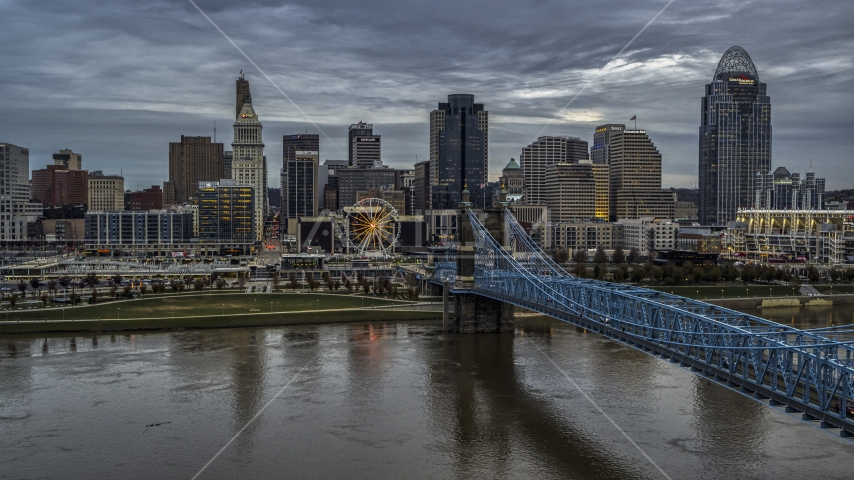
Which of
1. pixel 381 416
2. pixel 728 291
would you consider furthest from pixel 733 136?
pixel 381 416

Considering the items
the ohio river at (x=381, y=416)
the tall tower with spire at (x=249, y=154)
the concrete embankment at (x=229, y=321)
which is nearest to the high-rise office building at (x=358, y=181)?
the tall tower with spire at (x=249, y=154)

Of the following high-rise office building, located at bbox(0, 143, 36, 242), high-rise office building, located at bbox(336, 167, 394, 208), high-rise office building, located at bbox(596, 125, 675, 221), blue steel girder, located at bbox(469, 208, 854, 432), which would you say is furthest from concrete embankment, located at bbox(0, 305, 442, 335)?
high-rise office building, located at bbox(336, 167, 394, 208)

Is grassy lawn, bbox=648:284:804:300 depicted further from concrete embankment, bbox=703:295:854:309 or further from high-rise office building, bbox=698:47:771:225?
high-rise office building, bbox=698:47:771:225

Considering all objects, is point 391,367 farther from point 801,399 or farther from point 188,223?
point 188,223

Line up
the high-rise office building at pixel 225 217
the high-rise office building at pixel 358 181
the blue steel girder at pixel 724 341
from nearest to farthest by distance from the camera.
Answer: the blue steel girder at pixel 724 341 < the high-rise office building at pixel 225 217 < the high-rise office building at pixel 358 181

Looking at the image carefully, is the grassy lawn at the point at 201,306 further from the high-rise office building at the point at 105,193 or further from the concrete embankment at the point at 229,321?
the high-rise office building at the point at 105,193

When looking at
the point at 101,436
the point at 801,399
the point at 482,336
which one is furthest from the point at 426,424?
the point at 482,336

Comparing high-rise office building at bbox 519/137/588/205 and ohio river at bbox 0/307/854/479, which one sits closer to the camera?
ohio river at bbox 0/307/854/479
